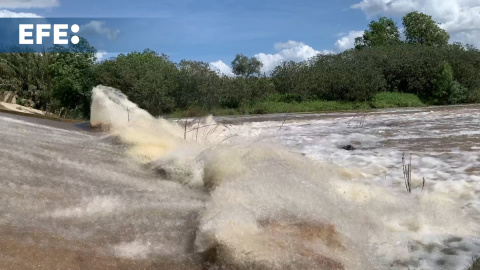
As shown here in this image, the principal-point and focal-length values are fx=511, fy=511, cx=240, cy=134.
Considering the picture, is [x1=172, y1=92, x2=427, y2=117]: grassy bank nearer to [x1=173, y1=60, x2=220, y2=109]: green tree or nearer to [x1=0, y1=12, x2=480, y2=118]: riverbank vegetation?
[x1=0, y1=12, x2=480, y2=118]: riverbank vegetation

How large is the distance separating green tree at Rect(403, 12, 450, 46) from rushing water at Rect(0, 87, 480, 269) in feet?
178

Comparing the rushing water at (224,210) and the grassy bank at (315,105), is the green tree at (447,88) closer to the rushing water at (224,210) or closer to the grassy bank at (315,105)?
the grassy bank at (315,105)

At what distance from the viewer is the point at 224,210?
10.9 feet

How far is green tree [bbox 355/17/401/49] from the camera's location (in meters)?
57.7

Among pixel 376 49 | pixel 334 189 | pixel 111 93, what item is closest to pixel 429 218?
pixel 334 189

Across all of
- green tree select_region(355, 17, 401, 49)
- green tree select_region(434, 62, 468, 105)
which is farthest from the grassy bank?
green tree select_region(355, 17, 401, 49)

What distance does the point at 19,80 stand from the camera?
32594mm

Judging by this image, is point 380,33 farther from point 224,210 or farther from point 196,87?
point 224,210

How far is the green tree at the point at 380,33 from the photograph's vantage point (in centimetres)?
5769

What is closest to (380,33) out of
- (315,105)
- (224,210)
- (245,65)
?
(245,65)

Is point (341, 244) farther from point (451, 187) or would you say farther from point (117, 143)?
point (117, 143)

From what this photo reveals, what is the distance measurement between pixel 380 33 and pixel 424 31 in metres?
4.78

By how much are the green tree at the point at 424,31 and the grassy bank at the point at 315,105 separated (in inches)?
851

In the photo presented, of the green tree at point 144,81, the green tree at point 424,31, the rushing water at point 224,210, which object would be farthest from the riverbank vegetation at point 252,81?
the rushing water at point 224,210
